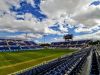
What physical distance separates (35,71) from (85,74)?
948 centimetres

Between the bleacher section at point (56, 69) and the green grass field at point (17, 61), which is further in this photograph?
the green grass field at point (17, 61)

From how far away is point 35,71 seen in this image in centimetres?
3098

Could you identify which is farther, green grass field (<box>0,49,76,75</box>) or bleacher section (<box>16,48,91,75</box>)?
green grass field (<box>0,49,76,75</box>)

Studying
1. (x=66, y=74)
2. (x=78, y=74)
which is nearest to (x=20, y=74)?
(x=66, y=74)

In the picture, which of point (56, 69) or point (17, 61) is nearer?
point (56, 69)

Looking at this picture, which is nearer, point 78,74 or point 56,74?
point 56,74

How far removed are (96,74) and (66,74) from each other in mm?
6274

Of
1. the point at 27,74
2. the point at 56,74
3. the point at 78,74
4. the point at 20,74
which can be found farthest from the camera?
the point at 78,74

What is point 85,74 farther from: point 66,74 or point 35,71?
point 35,71

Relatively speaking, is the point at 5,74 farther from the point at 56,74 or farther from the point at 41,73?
the point at 56,74

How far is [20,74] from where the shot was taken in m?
25.6

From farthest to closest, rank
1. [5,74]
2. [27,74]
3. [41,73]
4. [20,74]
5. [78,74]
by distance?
[5,74]
[78,74]
[41,73]
[27,74]
[20,74]

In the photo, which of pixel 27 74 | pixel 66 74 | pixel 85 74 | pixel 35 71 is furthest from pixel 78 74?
pixel 27 74

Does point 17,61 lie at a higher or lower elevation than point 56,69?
lower
